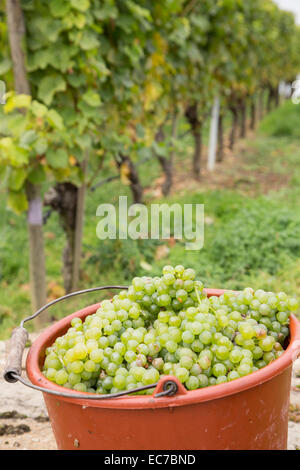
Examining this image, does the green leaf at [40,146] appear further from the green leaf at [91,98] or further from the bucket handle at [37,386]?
the bucket handle at [37,386]

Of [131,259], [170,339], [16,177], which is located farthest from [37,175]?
[170,339]

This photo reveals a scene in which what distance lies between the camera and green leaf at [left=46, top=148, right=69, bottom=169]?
3.23 metres

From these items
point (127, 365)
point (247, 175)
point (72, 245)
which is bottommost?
point (127, 365)

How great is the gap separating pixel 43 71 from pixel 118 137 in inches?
41.8

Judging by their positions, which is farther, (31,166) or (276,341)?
(31,166)

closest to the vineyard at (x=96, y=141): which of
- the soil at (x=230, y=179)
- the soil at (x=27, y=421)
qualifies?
the soil at (x=230, y=179)

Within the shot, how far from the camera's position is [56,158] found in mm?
3240

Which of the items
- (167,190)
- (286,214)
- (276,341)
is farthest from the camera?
(167,190)

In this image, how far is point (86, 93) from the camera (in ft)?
11.5

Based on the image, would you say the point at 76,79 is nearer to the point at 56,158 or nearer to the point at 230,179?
the point at 56,158

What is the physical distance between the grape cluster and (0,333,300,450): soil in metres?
0.67
